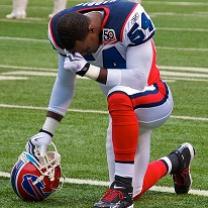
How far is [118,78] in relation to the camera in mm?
5922

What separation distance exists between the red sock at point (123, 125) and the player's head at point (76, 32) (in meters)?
0.32

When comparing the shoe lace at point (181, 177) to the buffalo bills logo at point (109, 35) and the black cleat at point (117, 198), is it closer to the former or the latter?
the black cleat at point (117, 198)

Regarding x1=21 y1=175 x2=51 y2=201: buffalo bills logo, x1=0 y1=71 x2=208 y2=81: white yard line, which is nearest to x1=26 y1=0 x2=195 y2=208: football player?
x1=21 y1=175 x2=51 y2=201: buffalo bills logo

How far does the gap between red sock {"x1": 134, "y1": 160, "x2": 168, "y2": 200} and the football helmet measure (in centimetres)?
51

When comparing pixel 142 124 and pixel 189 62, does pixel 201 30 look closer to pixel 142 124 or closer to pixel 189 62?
pixel 189 62

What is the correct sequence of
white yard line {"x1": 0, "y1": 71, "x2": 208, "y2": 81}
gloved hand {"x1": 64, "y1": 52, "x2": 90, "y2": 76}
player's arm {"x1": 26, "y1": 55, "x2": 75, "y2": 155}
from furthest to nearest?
white yard line {"x1": 0, "y1": 71, "x2": 208, "y2": 81} < player's arm {"x1": 26, "y1": 55, "x2": 75, "y2": 155} < gloved hand {"x1": 64, "y1": 52, "x2": 90, "y2": 76}

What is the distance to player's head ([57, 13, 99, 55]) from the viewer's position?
578cm

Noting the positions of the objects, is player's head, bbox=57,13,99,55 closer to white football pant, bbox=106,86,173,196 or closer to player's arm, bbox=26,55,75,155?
player's arm, bbox=26,55,75,155

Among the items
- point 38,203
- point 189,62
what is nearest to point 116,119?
point 38,203

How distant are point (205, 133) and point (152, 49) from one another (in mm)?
2749

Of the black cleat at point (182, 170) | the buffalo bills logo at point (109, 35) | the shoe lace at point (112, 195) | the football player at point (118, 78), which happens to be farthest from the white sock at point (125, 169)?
the buffalo bills logo at point (109, 35)

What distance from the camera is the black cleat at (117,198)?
5.90 m

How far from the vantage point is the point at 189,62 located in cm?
1390

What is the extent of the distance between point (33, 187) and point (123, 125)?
0.71 meters
